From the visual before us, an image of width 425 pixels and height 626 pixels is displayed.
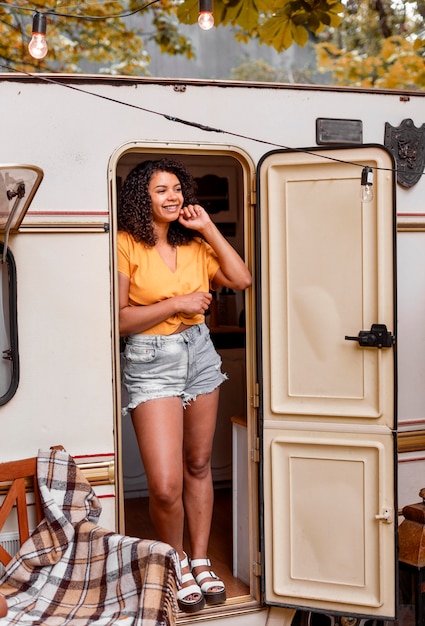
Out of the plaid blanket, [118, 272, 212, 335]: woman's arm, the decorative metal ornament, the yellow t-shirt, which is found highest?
the decorative metal ornament

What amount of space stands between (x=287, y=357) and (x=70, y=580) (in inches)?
60.5

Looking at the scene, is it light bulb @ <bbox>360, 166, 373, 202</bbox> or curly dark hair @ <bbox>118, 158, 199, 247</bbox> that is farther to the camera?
curly dark hair @ <bbox>118, 158, 199, 247</bbox>

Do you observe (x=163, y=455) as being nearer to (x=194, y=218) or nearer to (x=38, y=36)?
(x=194, y=218)

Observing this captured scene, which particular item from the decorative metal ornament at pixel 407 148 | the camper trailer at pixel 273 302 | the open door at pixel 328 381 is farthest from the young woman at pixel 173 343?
the decorative metal ornament at pixel 407 148

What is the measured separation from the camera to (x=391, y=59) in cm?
996

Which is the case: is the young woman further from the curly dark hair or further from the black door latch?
the black door latch

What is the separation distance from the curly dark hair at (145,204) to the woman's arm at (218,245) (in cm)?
16

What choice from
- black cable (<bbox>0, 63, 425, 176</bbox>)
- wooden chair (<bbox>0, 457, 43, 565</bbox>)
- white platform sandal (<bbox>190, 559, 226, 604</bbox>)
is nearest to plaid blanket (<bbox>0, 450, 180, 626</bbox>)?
wooden chair (<bbox>0, 457, 43, 565</bbox>)

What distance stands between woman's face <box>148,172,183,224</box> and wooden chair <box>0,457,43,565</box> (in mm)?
1409

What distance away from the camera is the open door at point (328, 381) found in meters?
4.07

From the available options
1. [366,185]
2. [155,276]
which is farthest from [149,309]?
[366,185]

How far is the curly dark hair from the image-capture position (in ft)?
13.8

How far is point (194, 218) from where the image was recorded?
13.8 ft


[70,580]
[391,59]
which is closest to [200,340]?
[70,580]
